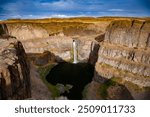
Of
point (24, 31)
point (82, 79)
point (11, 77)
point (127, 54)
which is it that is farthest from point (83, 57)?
point (11, 77)

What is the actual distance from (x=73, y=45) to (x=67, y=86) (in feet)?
74.2

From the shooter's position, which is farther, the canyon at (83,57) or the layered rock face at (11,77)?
the canyon at (83,57)

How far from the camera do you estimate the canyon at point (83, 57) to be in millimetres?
45144

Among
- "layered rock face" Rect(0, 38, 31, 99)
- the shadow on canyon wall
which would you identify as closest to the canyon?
"layered rock face" Rect(0, 38, 31, 99)

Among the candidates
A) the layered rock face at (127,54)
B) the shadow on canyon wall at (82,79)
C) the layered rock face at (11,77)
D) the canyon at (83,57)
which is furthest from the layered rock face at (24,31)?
the layered rock face at (11,77)

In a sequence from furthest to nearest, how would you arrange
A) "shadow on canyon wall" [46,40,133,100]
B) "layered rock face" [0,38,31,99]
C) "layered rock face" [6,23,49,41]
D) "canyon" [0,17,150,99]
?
"layered rock face" [6,23,49,41] < "shadow on canyon wall" [46,40,133,100] < "canyon" [0,17,150,99] < "layered rock face" [0,38,31,99]

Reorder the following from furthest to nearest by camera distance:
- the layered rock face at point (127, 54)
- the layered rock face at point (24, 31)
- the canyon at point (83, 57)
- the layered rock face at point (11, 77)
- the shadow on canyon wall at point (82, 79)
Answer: the layered rock face at point (24, 31) < the layered rock face at point (127, 54) < the shadow on canyon wall at point (82, 79) < the canyon at point (83, 57) < the layered rock face at point (11, 77)

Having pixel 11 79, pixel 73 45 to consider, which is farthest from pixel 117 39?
pixel 11 79

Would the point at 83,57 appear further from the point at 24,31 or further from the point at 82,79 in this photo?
the point at 24,31

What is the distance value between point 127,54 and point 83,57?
18589 millimetres

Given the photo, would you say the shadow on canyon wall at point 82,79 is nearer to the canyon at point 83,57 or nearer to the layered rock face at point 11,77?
the canyon at point 83,57

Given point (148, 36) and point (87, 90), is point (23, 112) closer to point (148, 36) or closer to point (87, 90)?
point (87, 90)

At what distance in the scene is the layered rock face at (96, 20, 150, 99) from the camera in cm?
5253

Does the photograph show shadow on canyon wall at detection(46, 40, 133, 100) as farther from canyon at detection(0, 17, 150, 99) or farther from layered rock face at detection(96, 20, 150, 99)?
layered rock face at detection(96, 20, 150, 99)
